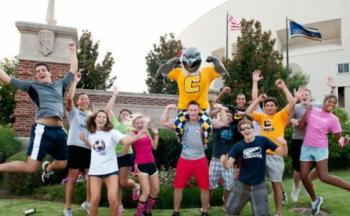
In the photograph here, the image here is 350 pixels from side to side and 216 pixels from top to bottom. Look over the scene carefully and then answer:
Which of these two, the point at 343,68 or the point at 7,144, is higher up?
the point at 343,68

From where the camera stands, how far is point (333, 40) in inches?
1534

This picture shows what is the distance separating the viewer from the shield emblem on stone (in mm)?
10203

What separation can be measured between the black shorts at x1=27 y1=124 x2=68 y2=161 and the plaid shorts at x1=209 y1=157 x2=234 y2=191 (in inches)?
94.4

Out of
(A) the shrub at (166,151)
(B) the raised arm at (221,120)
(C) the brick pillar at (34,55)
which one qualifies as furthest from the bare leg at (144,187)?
(C) the brick pillar at (34,55)

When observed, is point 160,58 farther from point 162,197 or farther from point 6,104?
point 162,197

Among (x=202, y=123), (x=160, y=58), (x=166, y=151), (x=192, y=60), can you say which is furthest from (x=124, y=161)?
(x=160, y=58)

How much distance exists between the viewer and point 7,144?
942cm

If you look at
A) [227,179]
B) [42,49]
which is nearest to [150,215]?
[227,179]

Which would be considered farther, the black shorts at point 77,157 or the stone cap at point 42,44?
the stone cap at point 42,44

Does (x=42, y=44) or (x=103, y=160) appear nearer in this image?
(x=103, y=160)

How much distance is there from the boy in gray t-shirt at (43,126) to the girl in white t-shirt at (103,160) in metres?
0.65

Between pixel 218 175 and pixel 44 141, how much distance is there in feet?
9.03

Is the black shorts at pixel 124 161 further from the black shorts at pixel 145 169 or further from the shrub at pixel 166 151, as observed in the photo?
the shrub at pixel 166 151

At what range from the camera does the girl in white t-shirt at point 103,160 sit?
4.73 meters
